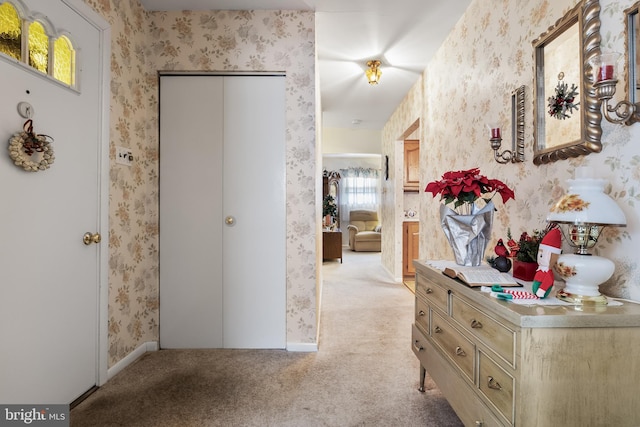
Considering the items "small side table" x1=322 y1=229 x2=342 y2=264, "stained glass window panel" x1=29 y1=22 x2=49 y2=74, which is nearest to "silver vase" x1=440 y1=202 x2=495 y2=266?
"stained glass window panel" x1=29 y1=22 x2=49 y2=74

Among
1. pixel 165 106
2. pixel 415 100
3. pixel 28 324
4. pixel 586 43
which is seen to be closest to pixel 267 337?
pixel 28 324

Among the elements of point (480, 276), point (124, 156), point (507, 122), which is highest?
point (507, 122)

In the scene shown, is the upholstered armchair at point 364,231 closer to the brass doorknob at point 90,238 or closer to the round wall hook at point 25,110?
the brass doorknob at point 90,238

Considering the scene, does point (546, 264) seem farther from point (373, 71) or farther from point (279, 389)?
point (373, 71)

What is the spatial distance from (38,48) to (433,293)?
2305mm

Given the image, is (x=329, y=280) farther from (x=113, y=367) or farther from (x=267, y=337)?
(x=113, y=367)

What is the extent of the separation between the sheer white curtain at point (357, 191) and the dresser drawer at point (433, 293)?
715 centimetres

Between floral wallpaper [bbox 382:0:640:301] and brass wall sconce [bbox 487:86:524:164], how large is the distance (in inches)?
1.7

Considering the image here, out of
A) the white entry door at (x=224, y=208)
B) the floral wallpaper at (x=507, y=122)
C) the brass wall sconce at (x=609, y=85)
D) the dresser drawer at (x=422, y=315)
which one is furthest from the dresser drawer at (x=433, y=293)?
the white entry door at (x=224, y=208)

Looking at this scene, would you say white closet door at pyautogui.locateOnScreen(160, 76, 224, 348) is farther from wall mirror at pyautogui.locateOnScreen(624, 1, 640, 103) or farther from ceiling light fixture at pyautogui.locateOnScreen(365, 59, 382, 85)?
wall mirror at pyautogui.locateOnScreen(624, 1, 640, 103)

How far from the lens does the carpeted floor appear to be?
167 centimetres

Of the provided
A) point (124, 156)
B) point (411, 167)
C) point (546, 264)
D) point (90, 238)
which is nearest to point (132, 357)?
point (90, 238)

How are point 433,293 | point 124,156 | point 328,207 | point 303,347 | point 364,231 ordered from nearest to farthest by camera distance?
point 433,293
point 124,156
point 303,347
point 328,207
point 364,231

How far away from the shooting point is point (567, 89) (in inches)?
55.5
